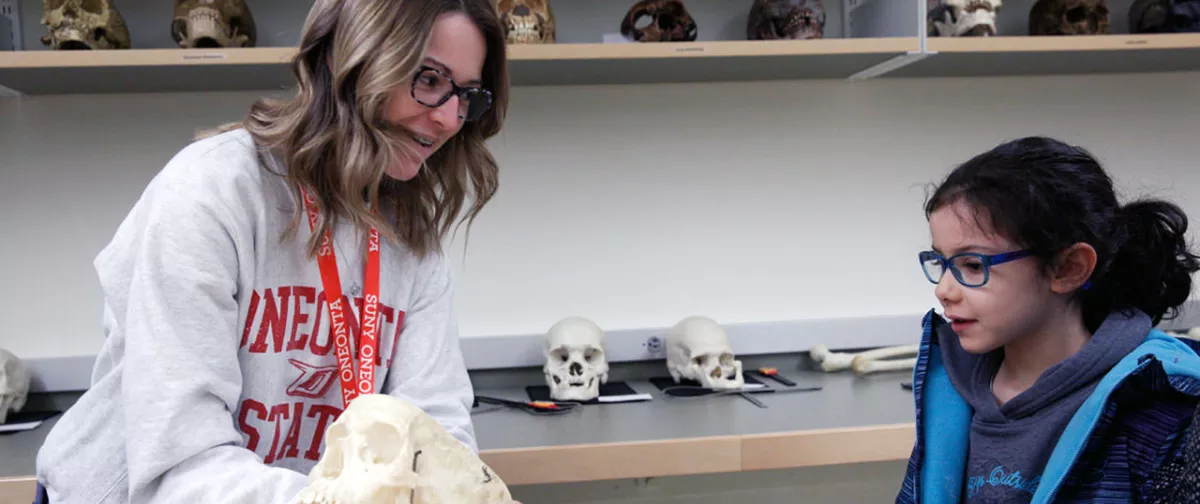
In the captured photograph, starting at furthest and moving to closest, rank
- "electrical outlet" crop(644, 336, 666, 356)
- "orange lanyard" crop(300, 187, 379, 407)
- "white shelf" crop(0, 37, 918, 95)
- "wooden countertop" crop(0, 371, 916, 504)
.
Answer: "electrical outlet" crop(644, 336, 666, 356) → "white shelf" crop(0, 37, 918, 95) → "wooden countertop" crop(0, 371, 916, 504) → "orange lanyard" crop(300, 187, 379, 407)

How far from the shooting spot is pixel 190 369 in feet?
2.99

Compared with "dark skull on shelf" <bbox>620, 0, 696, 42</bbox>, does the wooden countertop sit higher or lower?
lower

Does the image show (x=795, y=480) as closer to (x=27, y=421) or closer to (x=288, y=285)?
(x=288, y=285)

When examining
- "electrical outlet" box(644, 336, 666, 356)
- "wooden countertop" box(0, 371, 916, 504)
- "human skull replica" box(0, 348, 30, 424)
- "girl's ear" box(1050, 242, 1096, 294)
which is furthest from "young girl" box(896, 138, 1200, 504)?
"human skull replica" box(0, 348, 30, 424)

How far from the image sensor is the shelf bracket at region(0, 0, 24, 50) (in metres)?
2.04

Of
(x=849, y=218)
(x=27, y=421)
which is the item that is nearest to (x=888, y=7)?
(x=849, y=218)

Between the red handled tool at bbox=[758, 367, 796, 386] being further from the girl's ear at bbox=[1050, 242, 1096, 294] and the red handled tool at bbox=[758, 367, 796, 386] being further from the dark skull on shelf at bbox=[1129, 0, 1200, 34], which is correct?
the dark skull on shelf at bbox=[1129, 0, 1200, 34]

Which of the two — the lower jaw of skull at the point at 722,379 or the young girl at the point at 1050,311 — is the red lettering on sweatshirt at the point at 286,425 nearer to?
the young girl at the point at 1050,311

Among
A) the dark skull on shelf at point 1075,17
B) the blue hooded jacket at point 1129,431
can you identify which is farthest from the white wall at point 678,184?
the blue hooded jacket at point 1129,431

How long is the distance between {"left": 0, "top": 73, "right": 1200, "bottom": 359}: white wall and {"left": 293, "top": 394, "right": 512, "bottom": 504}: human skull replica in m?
1.35

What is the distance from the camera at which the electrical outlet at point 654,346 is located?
227 cm

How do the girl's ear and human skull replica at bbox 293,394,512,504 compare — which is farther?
the girl's ear

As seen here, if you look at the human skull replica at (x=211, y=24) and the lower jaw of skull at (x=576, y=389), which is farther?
the lower jaw of skull at (x=576, y=389)

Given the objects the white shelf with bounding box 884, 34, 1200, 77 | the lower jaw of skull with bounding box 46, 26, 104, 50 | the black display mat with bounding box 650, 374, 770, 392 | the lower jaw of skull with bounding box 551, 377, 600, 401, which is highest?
the lower jaw of skull with bounding box 46, 26, 104, 50
